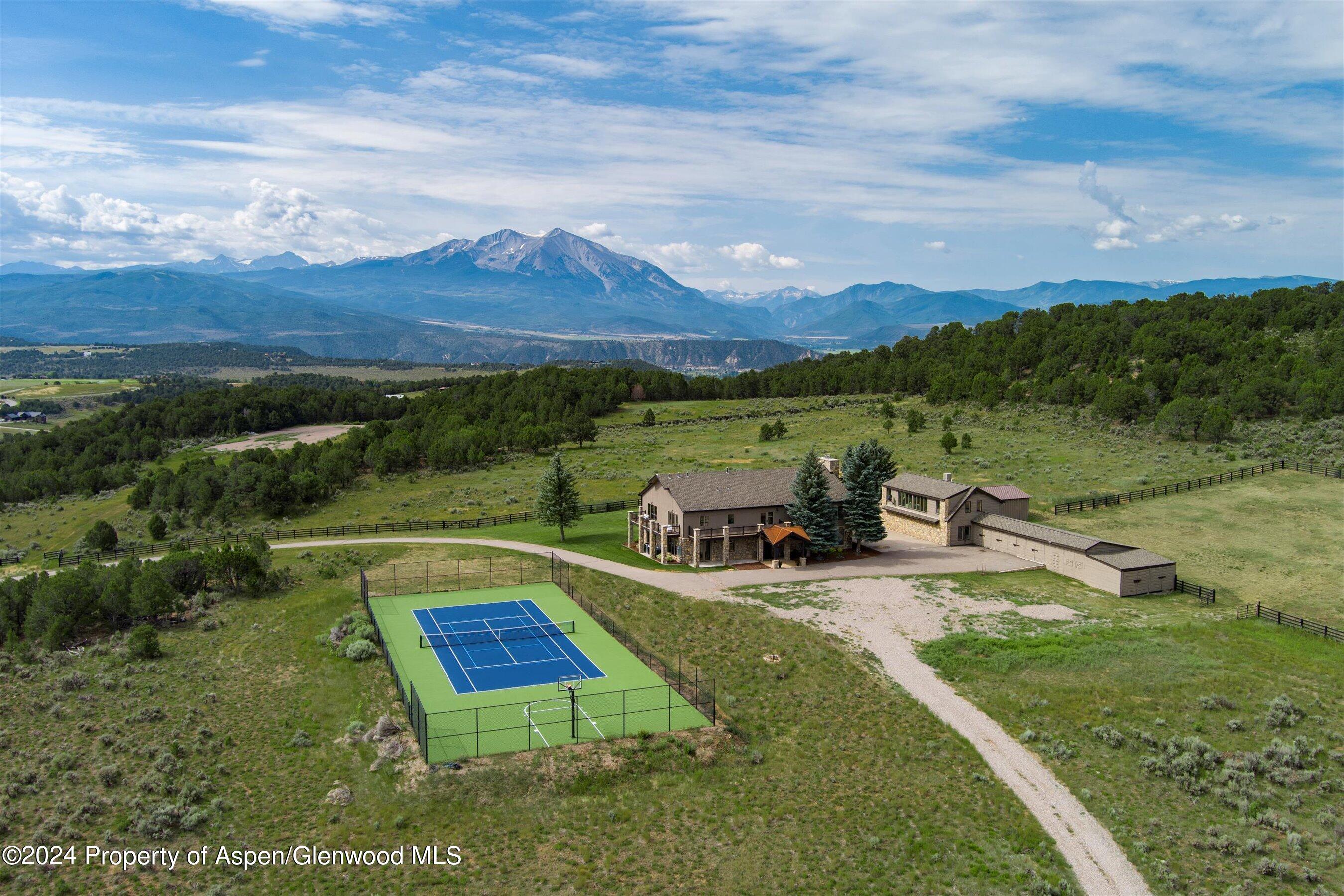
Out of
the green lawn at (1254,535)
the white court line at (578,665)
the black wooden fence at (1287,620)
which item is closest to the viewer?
the white court line at (578,665)

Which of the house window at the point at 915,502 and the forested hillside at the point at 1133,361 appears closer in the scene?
the house window at the point at 915,502

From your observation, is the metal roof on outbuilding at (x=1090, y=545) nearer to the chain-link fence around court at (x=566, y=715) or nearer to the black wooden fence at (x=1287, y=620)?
the black wooden fence at (x=1287, y=620)

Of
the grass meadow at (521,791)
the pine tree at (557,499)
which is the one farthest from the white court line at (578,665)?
the pine tree at (557,499)

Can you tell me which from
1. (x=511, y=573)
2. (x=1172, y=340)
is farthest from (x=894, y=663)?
(x=1172, y=340)

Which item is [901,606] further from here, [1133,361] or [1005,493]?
[1133,361]

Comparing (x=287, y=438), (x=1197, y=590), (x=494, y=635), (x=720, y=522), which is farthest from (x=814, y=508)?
(x=287, y=438)

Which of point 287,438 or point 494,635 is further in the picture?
point 287,438
